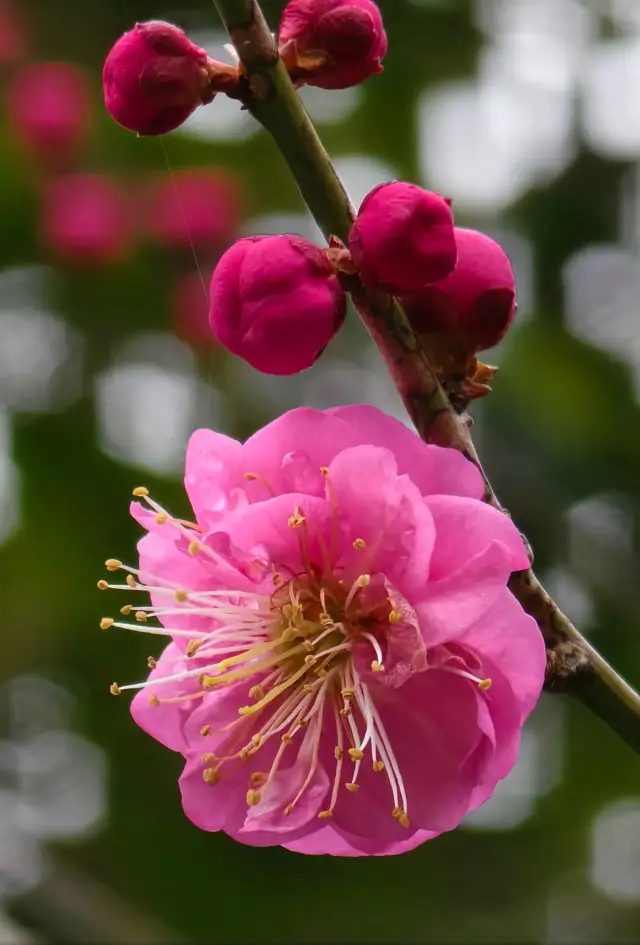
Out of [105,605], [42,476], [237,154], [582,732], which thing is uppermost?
[237,154]

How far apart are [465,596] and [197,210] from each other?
6.95 ft

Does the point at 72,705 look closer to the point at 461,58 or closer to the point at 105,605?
the point at 105,605

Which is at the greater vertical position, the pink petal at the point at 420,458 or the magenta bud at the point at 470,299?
the magenta bud at the point at 470,299

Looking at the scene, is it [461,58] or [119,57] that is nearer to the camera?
[119,57]

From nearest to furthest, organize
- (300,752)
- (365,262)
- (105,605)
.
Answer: (365,262) → (300,752) → (105,605)

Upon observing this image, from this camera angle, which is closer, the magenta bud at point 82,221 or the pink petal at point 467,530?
the pink petal at point 467,530

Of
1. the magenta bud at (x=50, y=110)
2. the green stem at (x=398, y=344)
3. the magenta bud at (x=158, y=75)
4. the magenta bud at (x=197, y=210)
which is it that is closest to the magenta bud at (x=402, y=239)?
the green stem at (x=398, y=344)

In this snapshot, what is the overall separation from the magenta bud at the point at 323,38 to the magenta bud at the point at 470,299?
0.15m

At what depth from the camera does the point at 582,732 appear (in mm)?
2438

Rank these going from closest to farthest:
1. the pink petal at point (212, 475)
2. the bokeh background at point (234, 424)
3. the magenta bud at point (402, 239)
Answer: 1. the magenta bud at point (402, 239)
2. the pink petal at point (212, 475)
3. the bokeh background at point (234, 424)

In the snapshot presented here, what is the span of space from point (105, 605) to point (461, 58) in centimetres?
→ 166

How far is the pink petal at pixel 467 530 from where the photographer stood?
28.4 inches

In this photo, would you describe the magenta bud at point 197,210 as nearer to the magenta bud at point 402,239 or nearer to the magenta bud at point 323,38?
the magenta bud at point 323,38

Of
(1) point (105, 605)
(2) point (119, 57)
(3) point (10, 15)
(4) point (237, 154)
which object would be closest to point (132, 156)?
(4) point (237, 154)
